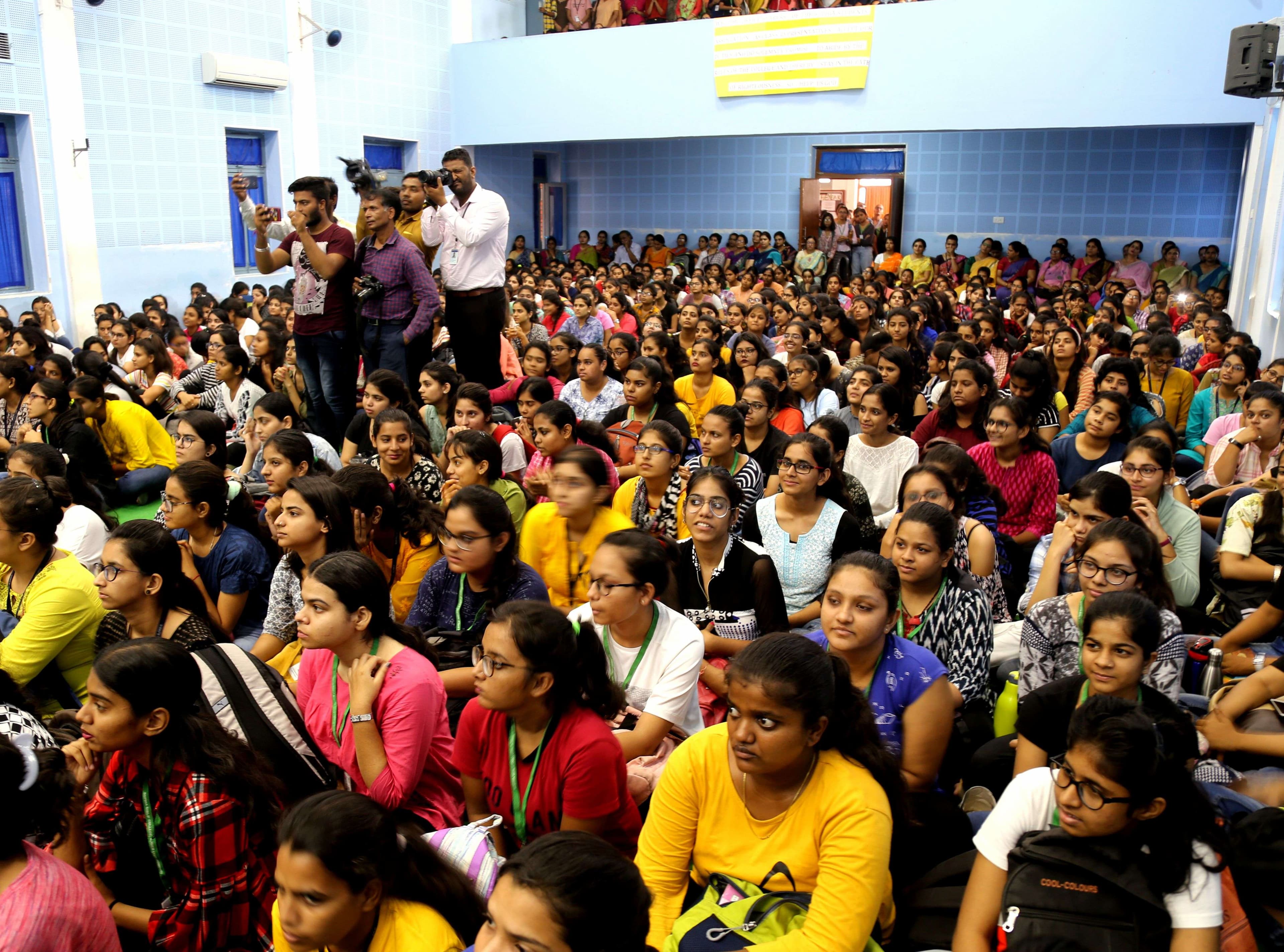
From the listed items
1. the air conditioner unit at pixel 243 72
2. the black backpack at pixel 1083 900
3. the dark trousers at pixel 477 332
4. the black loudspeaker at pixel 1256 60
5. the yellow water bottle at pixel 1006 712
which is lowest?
the yellow water bottle at pixel 1006 712

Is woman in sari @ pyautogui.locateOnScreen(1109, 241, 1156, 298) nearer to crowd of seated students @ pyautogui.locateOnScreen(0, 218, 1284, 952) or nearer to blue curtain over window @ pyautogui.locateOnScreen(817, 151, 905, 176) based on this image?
blue curtain over window @ pyautogui.locateOnScreen(817, 151, 905, 176)

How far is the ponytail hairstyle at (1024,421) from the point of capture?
416cm

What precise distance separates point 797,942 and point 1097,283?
12013 millimetres

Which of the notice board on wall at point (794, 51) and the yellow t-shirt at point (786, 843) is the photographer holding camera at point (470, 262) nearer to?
the yellow t-shirt at point (786, 843)

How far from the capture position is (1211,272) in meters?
11.4

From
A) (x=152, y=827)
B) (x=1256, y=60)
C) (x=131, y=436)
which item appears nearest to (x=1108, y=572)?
(x=152, y=827)

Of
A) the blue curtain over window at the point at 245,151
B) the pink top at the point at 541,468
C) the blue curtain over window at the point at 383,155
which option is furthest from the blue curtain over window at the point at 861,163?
the pink top at the point at 541,468

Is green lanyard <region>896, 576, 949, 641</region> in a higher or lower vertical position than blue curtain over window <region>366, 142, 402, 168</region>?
lower

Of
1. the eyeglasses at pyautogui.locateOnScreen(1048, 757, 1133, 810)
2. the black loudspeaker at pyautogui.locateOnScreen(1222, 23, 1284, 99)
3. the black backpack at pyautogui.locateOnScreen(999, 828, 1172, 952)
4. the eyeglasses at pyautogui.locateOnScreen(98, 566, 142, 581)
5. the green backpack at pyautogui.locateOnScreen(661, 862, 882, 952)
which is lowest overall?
the green backpack at pyautogui.locateOnScreen(661, 862, 882, 952)

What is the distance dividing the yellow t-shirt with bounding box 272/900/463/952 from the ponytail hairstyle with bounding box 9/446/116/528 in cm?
210

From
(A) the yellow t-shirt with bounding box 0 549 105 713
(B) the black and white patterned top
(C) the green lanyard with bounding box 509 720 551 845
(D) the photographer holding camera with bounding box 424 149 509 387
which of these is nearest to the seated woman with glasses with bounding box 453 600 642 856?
(C) the green lanyard with bounding box 509 720 551 845

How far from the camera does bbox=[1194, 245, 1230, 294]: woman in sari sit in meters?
11.2

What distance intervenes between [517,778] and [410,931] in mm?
556

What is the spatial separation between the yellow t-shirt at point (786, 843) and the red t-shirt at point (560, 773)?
6.7 inches
